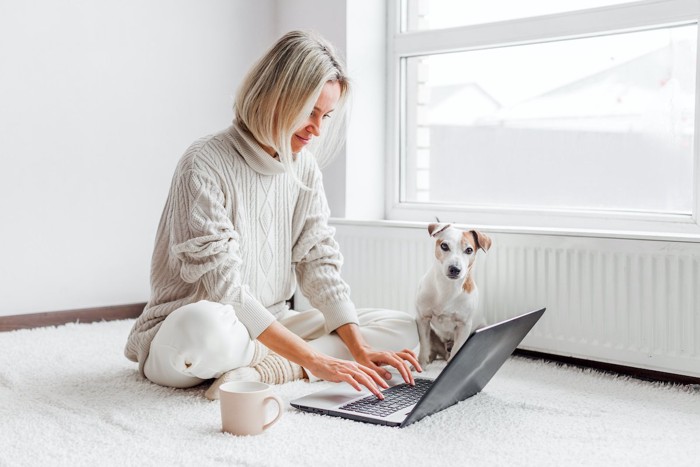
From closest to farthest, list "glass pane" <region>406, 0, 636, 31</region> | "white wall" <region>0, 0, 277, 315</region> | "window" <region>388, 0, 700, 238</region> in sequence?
"window" <region>388, 0, 700, 238</region>
"glass pane" <region>406, 0, 636, 31</region>
"white wall" <region>0, 0, 277, 315</region>

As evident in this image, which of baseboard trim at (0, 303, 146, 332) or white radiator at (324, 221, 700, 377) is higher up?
white radiator at (324, 221, 700, 377)

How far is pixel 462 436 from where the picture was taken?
1539mm

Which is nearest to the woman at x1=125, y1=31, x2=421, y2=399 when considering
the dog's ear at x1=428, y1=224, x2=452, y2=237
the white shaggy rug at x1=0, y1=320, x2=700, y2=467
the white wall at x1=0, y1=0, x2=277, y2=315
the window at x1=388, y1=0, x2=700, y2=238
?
the white shaggy rug at x1=0, y1=320, x2=700, y2=467

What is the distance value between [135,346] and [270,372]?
35 cm

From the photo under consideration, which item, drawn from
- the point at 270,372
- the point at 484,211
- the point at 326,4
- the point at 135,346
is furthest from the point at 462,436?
the point at 326,4

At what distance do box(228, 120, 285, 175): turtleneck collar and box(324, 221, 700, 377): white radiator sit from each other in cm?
80

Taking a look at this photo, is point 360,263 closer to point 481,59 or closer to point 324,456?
point 481,59

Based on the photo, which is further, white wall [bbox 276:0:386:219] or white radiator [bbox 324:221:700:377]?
white wall [bbox 276:0:386:219]

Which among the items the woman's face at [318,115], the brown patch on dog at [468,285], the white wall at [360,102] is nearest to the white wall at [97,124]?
the white wall at [360,102]

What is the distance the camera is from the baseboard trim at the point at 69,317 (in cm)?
265

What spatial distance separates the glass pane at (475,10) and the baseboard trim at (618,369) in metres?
1.10

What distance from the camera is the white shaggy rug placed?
4.63 feet

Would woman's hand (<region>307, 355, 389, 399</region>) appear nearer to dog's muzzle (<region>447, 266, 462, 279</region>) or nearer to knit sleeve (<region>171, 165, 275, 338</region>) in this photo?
knit sleeve (<region>171, 165, 275, 338</region>)

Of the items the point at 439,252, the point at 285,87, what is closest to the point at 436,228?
the point at 439,252
